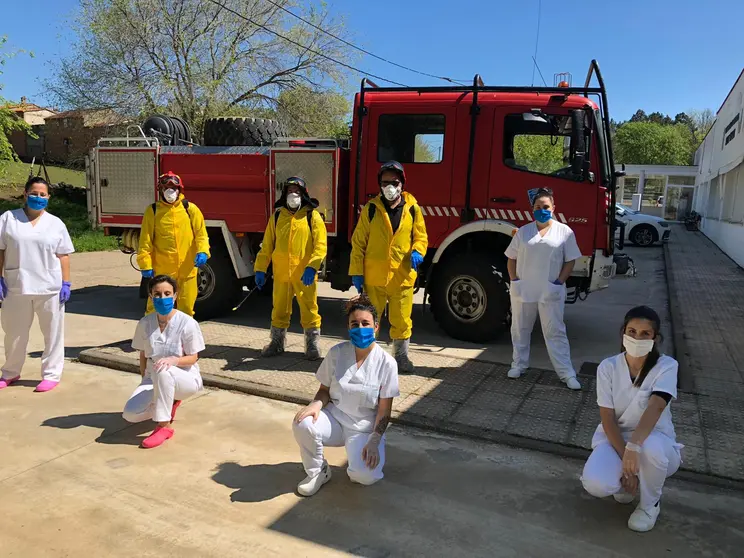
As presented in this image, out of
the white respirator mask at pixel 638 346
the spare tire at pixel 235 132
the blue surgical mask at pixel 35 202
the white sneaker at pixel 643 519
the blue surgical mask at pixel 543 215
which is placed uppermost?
the spare tire at pixel 235 132

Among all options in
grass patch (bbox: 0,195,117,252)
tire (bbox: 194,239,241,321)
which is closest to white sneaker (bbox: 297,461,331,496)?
tire (bbox: 194,239,241,321)

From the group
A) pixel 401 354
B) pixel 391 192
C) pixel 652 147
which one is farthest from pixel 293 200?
pixel 652 147

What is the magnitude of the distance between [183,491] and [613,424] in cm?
234

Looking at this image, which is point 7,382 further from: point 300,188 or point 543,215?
point 543,215

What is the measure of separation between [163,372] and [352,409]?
137 cm

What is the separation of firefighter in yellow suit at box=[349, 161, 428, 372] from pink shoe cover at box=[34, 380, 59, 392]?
105 inches

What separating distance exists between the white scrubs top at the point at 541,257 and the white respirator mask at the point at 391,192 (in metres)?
1.14

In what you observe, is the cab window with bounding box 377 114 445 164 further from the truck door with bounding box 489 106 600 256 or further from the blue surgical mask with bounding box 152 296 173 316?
the blue surgical mask with bounding box 152 296 173 316

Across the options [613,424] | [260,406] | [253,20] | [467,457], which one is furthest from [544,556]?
[253,20]

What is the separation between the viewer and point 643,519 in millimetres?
2879

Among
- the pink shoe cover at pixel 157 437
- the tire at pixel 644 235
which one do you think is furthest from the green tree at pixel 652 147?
the pink shoe cover at pixel 157 437

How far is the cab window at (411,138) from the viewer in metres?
6.36

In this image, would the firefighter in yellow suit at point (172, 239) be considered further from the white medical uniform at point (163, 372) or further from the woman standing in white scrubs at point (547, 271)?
the woman standing in white scrubs at point (547, 271)

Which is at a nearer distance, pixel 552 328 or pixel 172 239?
pixel 552 328
